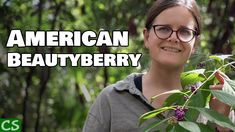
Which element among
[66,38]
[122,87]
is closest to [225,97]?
[122,87]

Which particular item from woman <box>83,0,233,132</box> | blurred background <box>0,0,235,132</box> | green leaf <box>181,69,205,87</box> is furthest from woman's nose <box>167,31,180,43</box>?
blurred background <box>0,0,235,132</box>

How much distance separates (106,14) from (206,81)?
1748 mm

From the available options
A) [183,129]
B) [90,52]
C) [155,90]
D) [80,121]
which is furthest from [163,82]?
[80,121]

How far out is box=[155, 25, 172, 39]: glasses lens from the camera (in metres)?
1.19

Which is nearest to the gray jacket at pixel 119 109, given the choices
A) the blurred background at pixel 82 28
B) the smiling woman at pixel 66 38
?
the blurred background at pixel 82 28

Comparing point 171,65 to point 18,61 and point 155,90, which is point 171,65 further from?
point 18,61

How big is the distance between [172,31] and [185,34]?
0.03m

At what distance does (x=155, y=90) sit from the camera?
1.28 meters

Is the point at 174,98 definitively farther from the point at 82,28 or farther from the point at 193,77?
the point at 82,28

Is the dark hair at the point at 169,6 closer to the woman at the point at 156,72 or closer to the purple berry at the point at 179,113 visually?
the woman at the point at 156,72

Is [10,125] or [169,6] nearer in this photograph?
[169,6]

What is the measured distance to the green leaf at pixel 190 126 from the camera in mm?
895

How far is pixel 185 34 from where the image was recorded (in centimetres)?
120

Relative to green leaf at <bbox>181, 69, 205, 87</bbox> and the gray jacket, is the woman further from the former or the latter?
green leaf at <bbox>181, 69, 205, 87</bbox>
